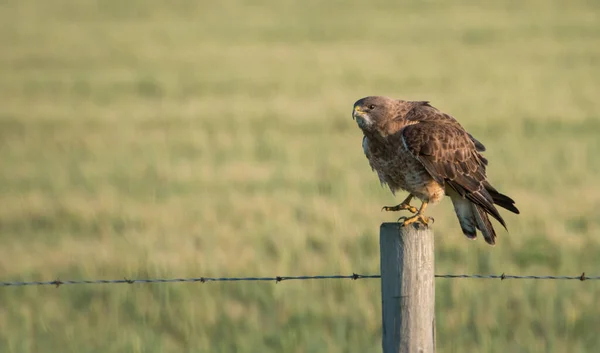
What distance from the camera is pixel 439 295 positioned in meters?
8.02

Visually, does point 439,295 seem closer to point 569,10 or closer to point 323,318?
point 323,318

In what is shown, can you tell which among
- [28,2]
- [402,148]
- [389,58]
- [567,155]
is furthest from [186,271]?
[28,2]

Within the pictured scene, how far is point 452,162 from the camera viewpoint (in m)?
6.20

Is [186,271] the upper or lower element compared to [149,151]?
lower

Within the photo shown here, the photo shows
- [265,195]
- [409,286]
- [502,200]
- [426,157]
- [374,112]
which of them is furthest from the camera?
[265,195]

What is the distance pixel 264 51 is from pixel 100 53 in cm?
502

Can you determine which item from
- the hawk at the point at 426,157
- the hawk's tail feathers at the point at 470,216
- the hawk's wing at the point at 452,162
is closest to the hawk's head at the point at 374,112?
the hawk at the point at 426,157

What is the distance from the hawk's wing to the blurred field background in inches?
51.6

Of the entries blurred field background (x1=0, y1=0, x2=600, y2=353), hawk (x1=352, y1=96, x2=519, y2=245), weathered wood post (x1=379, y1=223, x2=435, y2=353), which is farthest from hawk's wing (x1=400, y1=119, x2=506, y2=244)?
weathered wood post (x1=379, y1=223, x2=435, y2=353)

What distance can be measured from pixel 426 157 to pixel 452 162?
153 millimetres

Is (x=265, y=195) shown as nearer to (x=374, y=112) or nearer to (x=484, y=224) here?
(x=374, y=112)

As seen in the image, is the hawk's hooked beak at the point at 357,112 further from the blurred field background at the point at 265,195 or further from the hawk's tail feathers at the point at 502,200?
the blurred field background at the point at 265,195

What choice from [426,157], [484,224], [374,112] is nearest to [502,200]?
[484,224]

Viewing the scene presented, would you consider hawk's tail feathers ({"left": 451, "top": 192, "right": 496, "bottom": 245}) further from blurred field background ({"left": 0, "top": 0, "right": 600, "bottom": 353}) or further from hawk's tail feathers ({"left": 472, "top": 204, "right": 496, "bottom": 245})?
blurred field background ({"left": 0, "top": 0, "right": 600, "bottom": 353})
